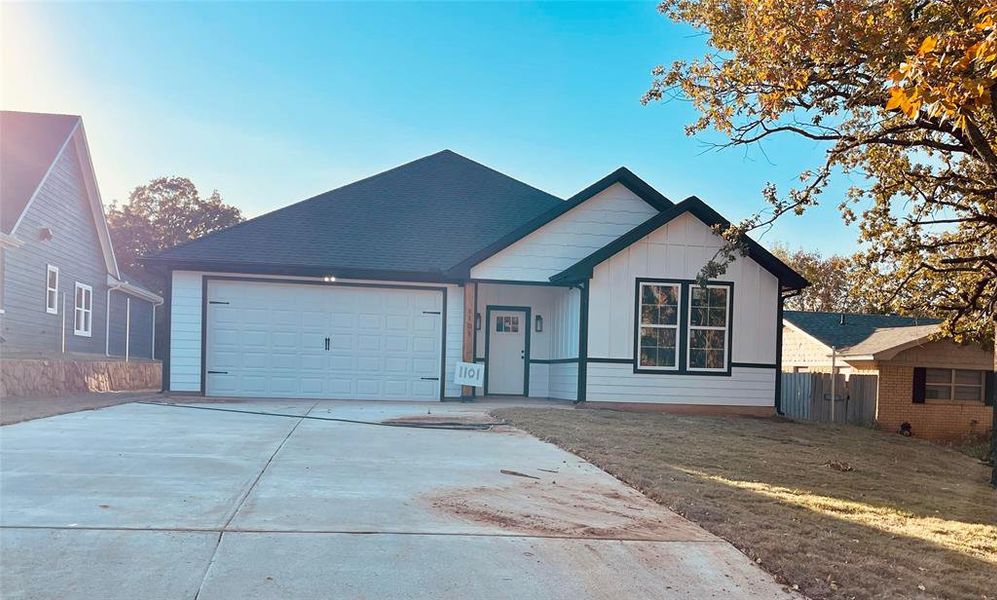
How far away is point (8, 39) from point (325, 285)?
714cm

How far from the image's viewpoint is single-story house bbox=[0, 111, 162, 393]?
1725 centimetres

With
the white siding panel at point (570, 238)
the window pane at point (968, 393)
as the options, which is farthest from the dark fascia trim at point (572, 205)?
the window pane at point (968, 393)

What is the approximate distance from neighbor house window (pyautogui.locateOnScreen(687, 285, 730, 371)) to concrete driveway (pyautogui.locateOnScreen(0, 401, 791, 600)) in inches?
275

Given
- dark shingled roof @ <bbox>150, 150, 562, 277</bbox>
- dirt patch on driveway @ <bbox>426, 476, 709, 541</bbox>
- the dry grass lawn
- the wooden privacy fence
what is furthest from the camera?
the wooden privacy fence

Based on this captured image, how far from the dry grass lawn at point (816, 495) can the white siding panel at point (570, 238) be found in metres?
3.66

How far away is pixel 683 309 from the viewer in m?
14.4

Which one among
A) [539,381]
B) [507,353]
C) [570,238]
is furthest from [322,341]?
[570,238]

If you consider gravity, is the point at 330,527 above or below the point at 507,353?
below

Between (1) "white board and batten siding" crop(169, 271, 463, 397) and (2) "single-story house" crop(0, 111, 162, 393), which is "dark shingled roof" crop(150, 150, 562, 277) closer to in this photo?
(1) "white board and batten siding" crop(169, 271, 463, 397)

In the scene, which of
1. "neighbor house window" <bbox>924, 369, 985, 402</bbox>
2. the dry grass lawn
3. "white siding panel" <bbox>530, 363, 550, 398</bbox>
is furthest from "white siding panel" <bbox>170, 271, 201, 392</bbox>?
"neighbor house window" <bbox>924, 369, 985, 402</bbox>

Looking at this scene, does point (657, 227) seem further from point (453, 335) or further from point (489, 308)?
point (453, 335)

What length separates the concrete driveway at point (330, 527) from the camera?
4.04 metres

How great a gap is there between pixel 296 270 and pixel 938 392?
17764 millimetres

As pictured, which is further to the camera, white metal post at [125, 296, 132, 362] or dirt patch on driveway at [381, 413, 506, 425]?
white metal post at [125, 296, 132, 362]
